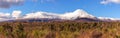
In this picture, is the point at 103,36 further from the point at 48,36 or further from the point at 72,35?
the point at 48,36

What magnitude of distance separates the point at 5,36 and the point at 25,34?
19.7 ft

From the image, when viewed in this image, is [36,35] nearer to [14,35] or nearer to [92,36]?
[14,35]

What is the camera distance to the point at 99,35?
265 feet

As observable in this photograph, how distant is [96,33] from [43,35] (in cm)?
1568

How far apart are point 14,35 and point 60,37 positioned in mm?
13502

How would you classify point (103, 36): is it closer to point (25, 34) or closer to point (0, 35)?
point (25, 34)

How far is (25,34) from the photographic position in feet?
275

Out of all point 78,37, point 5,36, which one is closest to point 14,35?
point 5,36

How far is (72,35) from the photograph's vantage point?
3125 inches

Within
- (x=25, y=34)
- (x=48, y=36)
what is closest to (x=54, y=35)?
(x=48, y=36)

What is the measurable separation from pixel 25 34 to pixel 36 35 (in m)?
4.65

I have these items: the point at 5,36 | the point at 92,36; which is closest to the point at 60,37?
the point at 92,36

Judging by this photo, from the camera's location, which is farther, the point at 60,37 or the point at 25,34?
the point at 25,34

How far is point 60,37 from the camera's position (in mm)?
78625
